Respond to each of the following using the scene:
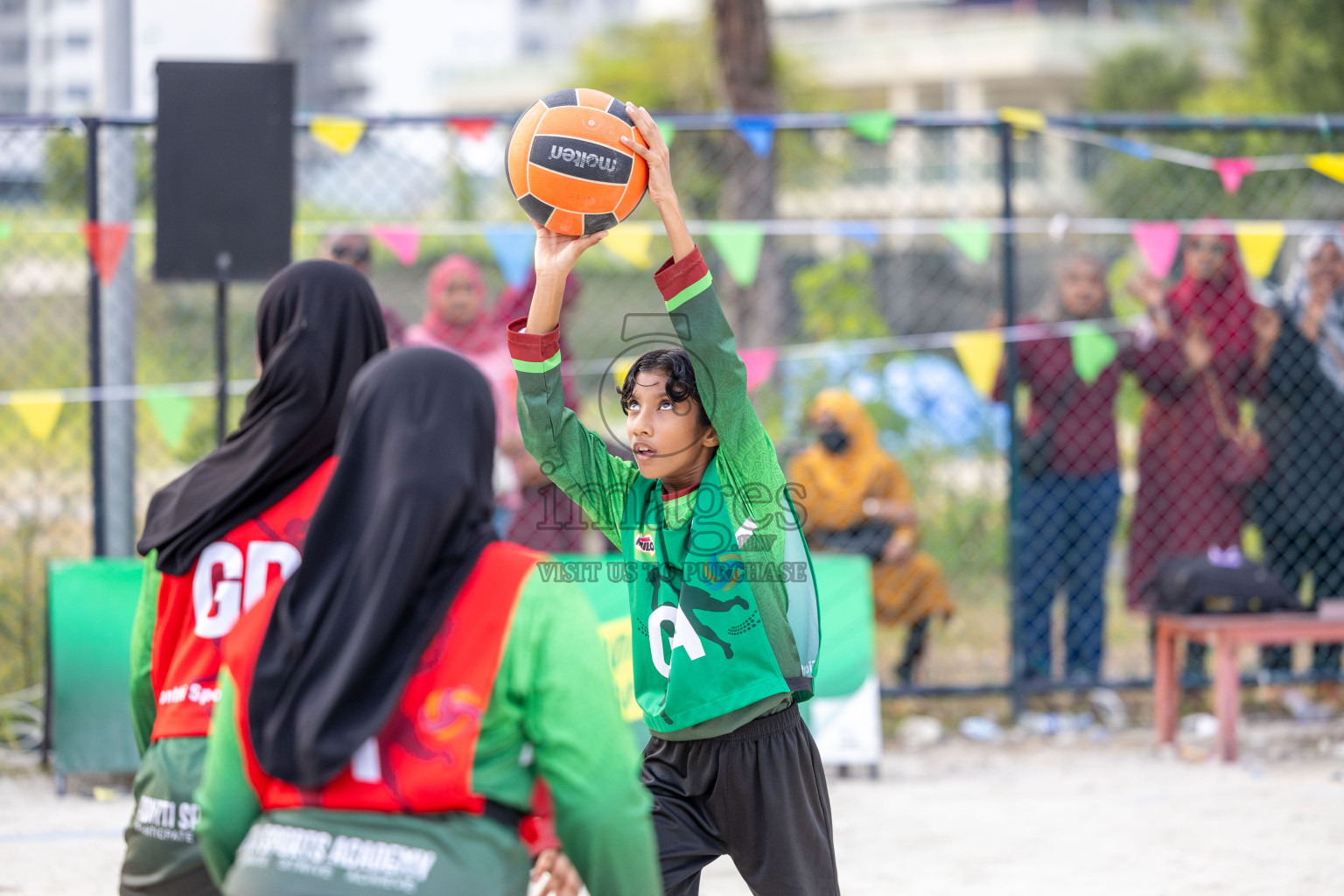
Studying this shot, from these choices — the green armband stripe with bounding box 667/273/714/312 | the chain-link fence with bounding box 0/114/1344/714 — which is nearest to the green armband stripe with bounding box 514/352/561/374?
the green armband stripe with bounding box 667/273/714/312

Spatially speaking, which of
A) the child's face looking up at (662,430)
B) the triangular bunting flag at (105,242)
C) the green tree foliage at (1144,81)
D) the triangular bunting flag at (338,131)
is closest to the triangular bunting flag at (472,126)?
the triangular bunting flag at (338,131)

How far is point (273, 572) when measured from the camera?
258cm

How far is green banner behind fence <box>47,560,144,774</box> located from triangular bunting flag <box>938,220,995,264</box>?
404 centimetres

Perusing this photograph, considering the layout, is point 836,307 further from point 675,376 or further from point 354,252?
point 675,376

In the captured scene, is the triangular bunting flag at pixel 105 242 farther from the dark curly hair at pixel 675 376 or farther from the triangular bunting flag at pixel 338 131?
the dark curly hair at pixel 675 376

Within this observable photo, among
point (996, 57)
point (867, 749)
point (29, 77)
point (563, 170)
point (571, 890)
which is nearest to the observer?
point (571, 890)

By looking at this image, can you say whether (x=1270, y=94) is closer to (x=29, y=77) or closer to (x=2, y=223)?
(x=2, y=223)

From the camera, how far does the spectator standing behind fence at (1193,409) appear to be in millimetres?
6832

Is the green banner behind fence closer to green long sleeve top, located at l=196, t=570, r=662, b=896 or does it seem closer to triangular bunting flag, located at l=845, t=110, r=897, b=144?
triangular bunting flag, located at l=845, t=110, r=897, b=144

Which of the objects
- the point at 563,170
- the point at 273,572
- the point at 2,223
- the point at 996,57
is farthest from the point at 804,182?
the point at 996,57

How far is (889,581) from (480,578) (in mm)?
5263

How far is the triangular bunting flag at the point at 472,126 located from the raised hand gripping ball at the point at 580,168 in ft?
9.09

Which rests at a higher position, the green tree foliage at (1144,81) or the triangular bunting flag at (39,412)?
the green tree foliage at (1144,81)

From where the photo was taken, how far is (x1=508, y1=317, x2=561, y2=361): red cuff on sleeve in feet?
9.70
